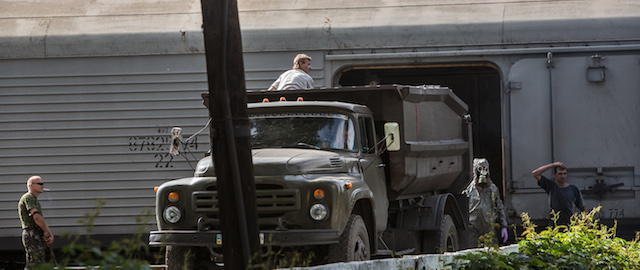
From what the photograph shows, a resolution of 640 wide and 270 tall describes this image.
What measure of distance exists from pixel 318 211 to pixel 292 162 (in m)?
0.60

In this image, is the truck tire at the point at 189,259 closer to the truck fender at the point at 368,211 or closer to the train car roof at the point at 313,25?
the truck fender at the point at 368,211

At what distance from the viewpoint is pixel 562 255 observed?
7.49 meters

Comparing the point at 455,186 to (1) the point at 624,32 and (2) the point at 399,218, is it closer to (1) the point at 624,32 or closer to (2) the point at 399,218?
(2) the point at 399,218

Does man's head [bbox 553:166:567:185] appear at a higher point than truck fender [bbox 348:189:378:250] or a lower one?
higher

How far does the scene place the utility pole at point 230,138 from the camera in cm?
593

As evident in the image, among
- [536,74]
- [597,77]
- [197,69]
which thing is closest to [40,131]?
[197,69]

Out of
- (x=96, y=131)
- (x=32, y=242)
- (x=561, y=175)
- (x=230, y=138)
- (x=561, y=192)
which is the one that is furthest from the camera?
(x=96, y=131)

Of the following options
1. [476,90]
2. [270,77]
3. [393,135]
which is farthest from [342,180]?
[476,90]

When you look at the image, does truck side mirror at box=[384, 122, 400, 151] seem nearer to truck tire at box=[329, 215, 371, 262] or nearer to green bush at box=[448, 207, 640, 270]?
truck tire at box=[329, 215, 371, 262]

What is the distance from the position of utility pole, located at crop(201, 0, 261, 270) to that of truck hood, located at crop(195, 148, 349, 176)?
2078mm

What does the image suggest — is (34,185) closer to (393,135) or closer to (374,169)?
(374,169)

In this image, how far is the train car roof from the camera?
11977mm

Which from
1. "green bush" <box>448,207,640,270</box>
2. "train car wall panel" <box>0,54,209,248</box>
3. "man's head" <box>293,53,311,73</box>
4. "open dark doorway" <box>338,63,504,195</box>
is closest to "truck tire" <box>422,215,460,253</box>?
"green bush" <box>448,207,640,270</box>

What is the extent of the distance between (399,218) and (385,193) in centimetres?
71
